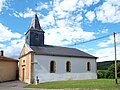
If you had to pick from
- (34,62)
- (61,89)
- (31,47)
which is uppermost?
(31,47)

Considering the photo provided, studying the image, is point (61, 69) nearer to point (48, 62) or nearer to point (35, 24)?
point (48, 62)

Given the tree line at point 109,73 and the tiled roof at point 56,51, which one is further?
the tree line at point 109,73

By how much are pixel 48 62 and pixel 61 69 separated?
270 cm

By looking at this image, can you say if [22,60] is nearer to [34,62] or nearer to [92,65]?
[34,62]

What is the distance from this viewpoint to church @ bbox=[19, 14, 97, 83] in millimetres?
31641

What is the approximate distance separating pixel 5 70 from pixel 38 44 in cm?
691

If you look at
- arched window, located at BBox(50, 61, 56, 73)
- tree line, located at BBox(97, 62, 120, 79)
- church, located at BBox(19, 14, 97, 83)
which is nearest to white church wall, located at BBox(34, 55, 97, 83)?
church, located at BBox(19, 14, 97, 83)

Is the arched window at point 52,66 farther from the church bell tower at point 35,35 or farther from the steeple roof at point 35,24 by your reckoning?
the steeple roof at point 35,24

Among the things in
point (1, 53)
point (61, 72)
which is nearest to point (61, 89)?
Answer: point (61, 72)

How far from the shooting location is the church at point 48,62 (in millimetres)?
31641

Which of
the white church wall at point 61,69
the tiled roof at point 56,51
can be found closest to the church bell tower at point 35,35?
the tiled roof at point 56,51

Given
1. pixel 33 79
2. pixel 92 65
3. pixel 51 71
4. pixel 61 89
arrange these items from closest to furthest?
pixel 61 89, pixel 33 79, pixel 51 71, pixel 92 65

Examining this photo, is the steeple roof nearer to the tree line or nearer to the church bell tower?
the church bell tower

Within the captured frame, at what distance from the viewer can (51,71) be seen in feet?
109
